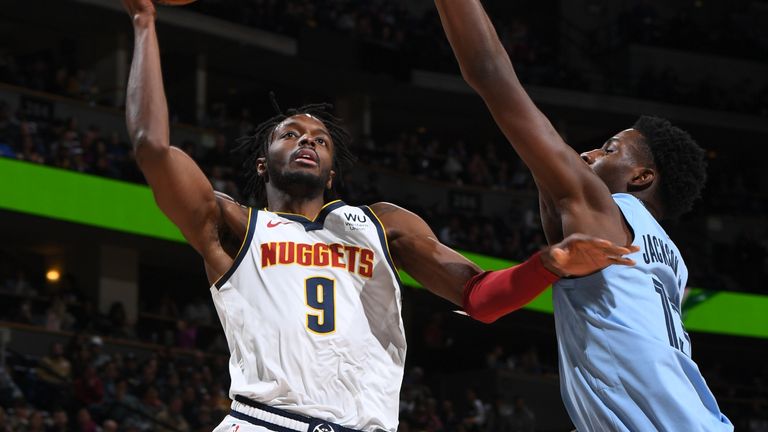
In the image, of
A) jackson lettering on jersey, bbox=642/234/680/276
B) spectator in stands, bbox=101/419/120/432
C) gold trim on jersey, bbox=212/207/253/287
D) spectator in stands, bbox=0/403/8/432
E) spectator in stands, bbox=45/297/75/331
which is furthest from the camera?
spectator in stands, bbox=45/297/75/331

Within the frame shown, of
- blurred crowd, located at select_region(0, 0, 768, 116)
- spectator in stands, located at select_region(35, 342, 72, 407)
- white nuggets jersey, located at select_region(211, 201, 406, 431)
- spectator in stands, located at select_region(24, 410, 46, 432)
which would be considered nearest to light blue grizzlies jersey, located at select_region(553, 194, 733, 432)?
white nuggets jersey, located at select_region(211, 201, 406, 431)

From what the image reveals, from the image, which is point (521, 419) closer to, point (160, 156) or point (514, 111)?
point (160, 156)

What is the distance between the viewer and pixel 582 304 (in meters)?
3.70

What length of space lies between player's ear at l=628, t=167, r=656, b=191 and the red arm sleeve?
0.44m

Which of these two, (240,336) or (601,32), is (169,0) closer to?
(240,336)

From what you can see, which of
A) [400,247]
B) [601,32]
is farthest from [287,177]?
[601,32]

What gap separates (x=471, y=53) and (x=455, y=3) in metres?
0.17

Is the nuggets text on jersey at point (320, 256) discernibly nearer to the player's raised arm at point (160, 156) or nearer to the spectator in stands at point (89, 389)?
the player's raised arm at point (160, 156)

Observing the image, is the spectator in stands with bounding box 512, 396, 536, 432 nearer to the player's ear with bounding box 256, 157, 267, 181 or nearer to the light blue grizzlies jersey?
the player's ear with bounding box 256, 157, 267, 181

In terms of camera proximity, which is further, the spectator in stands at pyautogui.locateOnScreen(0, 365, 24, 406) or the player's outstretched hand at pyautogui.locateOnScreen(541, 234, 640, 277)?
the spectator in stands at pyautogui.locateOnScreen(0, 365, 24, 406)

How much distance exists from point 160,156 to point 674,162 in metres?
1.87

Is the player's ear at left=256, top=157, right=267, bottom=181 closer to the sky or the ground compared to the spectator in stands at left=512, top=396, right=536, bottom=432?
closer to the sky

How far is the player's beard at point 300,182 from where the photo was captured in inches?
186

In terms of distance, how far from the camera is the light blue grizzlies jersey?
11.6 ft
